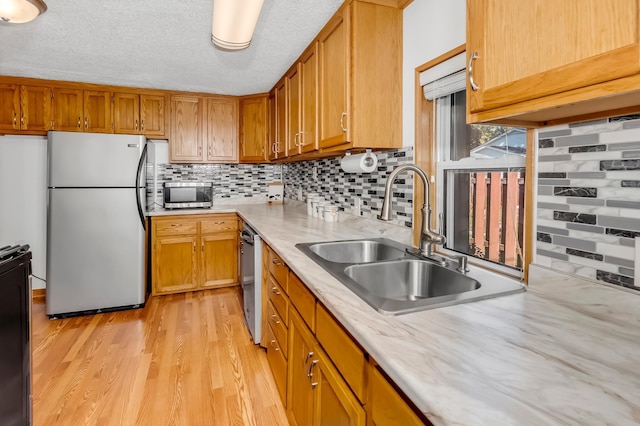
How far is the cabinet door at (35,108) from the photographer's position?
127 inches

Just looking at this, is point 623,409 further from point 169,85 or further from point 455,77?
point 169,85

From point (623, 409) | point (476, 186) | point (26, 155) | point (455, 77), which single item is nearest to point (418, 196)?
point (476, 186)

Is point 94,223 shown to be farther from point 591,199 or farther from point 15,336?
point 591,199

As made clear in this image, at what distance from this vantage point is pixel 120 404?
1.88 metres

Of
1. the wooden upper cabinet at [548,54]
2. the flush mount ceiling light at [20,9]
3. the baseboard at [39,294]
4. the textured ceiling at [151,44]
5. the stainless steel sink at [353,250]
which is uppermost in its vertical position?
the textured ceiling at [151,44]

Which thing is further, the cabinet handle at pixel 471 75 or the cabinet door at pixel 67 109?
the cabinet door at pixel 67 109

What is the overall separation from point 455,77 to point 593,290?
105 cm

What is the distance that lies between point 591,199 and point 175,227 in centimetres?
342

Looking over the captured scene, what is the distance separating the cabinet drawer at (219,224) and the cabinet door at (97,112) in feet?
4.32

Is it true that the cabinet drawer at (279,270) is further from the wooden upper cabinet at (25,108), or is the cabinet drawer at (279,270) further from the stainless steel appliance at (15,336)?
the wooden upper cabinet at (25,108)

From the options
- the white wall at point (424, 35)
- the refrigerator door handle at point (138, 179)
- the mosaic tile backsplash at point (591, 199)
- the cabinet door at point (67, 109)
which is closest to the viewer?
the mosaic tile backsplash at point (591, 199)

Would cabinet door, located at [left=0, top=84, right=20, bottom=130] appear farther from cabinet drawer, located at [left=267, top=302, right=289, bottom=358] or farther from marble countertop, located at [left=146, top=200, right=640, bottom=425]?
marble countertop, located at [left=146, top=200, right=640, bottom=425]

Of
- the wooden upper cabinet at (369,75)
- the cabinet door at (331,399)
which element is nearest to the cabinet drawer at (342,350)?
the cabinet door at (331,399)

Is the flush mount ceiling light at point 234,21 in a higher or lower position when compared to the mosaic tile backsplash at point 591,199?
higher
